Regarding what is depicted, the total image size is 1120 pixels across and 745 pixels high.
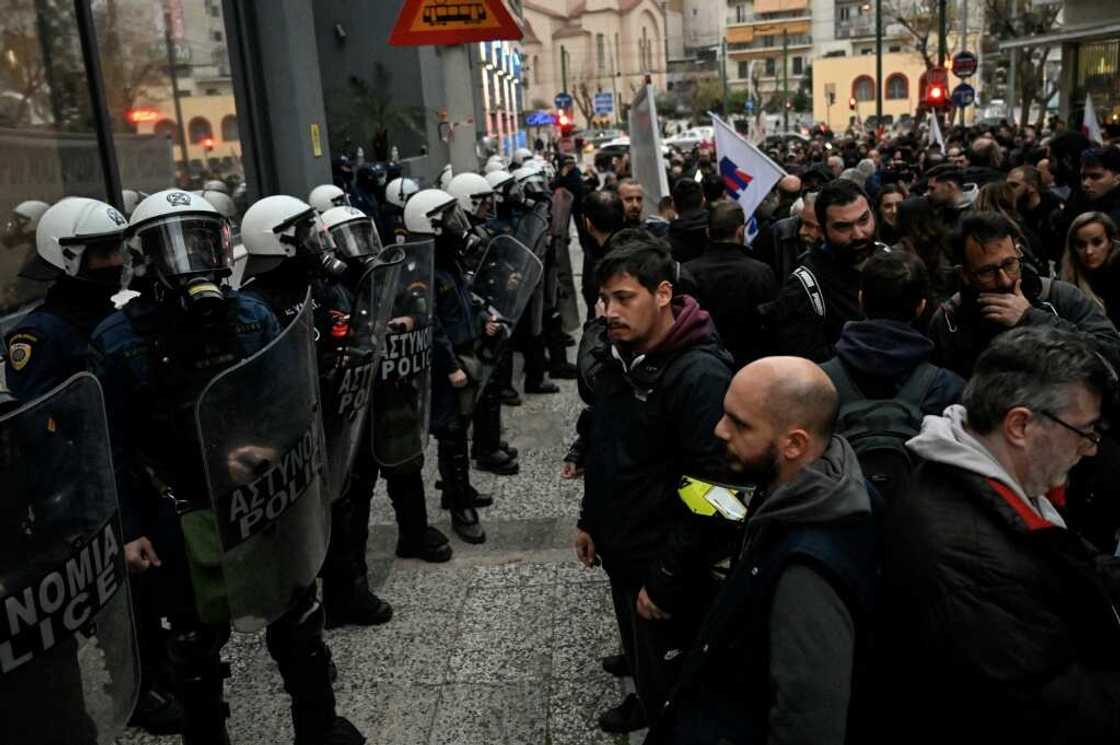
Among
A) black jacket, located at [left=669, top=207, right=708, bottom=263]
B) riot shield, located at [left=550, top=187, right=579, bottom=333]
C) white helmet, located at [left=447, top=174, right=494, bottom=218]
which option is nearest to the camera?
black jacket, located at [left=669, top=207, right=708, bottom=263]

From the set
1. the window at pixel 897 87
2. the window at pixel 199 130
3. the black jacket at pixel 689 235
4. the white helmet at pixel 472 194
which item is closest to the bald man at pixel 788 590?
the black jacket at pixel 689 235

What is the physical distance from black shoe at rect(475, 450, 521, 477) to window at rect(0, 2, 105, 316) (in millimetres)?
3072

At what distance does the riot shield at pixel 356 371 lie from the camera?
13.1 feet

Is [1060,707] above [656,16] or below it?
below

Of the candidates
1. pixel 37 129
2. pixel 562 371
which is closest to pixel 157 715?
pixel 37 129

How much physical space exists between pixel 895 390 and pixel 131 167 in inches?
302

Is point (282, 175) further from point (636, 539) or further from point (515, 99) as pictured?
point (515, 99)

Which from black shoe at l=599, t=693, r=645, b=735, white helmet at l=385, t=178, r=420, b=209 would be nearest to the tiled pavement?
black shoe at l=599, t=693, r=645, b=735

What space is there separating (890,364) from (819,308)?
126cm

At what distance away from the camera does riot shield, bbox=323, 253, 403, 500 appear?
4008 mm

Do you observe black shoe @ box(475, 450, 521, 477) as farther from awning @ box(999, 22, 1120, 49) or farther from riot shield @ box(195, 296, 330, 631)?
awning @ box(999, 22, 1120, 49)

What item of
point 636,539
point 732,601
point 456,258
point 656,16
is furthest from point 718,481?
point 656,16

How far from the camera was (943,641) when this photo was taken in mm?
1768

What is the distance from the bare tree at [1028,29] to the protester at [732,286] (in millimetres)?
28762
